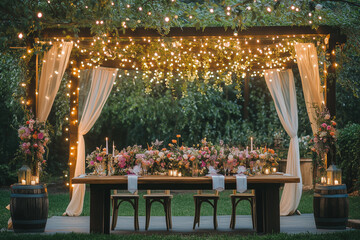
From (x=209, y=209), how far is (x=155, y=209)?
1043mm

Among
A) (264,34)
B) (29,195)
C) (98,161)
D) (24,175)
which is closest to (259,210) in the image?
(98,161)

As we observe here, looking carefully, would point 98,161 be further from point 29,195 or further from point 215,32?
point 215,32

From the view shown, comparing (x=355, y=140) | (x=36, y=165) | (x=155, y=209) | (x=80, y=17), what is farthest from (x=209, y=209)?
(x=80, y=17)

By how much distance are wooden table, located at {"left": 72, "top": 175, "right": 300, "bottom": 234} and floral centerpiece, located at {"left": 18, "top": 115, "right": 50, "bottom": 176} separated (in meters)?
0.84

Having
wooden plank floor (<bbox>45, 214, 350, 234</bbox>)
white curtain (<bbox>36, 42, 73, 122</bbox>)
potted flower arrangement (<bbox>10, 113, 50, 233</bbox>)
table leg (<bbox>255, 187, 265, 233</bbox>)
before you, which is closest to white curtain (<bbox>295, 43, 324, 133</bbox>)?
table leg (<bbox>255, 187, 265, 233</bbox>)

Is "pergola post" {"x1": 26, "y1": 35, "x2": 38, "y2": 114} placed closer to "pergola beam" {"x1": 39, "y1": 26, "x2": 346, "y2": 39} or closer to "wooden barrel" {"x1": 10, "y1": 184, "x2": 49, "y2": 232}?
"pergola beam" {"x1": 39, "y1": 26, "x2": 346, "y2": 39}

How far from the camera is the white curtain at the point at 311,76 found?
7.23 metres

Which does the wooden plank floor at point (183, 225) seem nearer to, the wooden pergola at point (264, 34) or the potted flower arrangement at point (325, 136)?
the potted flower arrangement at point (325, 136)

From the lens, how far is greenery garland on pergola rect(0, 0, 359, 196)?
585cm

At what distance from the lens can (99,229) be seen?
6.08m

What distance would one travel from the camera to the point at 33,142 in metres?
6.56

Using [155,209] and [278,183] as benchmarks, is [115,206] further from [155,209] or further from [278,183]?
[155,209]

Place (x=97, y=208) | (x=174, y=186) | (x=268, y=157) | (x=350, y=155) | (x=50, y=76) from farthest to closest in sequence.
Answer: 1. (x=350, y=155)
2. (x=50, y=76)
3. (x=268, y=157)
4. (x=174, y=186)
5. (x=97, y=208)

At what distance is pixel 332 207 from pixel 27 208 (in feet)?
12.4
